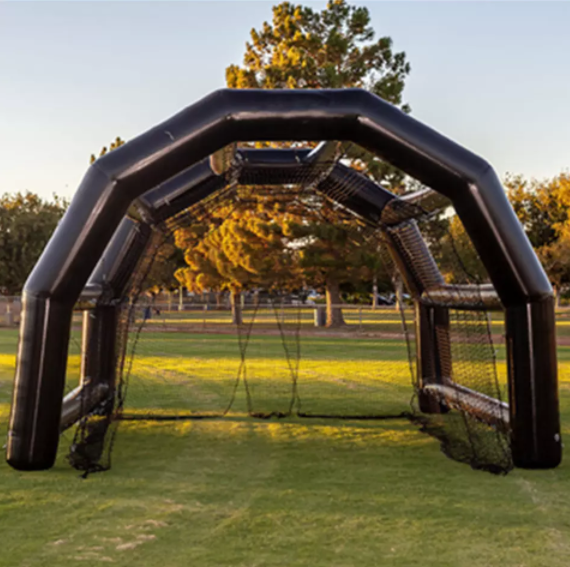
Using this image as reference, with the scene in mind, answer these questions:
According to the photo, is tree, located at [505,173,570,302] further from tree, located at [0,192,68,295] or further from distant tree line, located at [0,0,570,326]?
tree, located at [0,192,68,295]

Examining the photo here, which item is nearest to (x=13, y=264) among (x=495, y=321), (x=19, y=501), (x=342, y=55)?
(x=342, y=55)

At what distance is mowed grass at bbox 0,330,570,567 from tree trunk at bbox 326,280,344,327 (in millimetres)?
21219

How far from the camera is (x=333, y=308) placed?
98.4 ft

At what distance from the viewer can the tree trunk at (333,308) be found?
30078mm

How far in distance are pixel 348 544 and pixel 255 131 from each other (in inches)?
126

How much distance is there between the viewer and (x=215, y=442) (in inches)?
288

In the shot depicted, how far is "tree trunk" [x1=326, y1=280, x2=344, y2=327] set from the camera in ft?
98.7

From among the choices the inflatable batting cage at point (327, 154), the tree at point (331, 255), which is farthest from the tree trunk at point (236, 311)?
the inflatable batting cage at point (327, 154)

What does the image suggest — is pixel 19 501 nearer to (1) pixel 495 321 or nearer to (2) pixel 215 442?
(2) pixel 215 442

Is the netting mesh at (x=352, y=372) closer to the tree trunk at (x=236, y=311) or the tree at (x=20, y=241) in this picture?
the tree trunk at (x=236, y=311)

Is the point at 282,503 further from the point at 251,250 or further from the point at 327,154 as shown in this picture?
the point at 251,250

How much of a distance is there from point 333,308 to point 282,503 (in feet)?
82.1

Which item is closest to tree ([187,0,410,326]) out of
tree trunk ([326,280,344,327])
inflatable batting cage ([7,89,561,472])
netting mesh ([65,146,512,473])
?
tree trunk ([326,280,344,327])

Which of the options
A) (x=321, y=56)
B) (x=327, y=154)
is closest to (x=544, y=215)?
(x=321, y=56)
